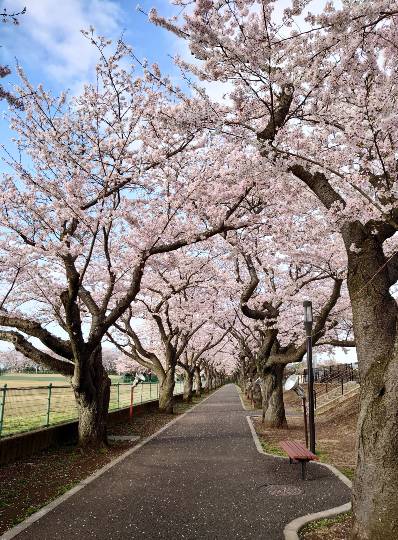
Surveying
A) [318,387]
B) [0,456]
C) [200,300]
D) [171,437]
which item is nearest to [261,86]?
[0,456]

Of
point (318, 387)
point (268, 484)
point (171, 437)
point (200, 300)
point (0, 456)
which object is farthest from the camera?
point (318, 387)

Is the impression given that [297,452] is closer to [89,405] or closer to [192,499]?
[192,499]

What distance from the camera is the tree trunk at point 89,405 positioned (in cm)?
1073

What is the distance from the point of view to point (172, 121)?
23.2ft

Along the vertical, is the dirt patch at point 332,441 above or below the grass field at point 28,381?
below

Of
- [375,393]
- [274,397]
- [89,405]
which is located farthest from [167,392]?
[375,393]

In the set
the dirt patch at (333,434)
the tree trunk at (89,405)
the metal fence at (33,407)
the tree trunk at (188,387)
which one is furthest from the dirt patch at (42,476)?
the tree trunk at (188,387)

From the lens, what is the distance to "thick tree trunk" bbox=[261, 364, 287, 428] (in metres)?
16.9

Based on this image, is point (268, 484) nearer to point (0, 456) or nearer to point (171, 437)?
point (0, 456)

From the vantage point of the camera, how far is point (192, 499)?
675cm

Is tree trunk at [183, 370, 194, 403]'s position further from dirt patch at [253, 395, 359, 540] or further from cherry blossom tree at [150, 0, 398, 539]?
cherry blossom tree at [150, 0, 398, 539]

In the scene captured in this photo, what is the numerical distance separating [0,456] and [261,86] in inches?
321

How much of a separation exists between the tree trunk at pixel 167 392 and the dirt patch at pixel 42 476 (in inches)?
390

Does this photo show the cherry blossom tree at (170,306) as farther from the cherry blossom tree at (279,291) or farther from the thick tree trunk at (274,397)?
the thick tree trunk at (274,397)
